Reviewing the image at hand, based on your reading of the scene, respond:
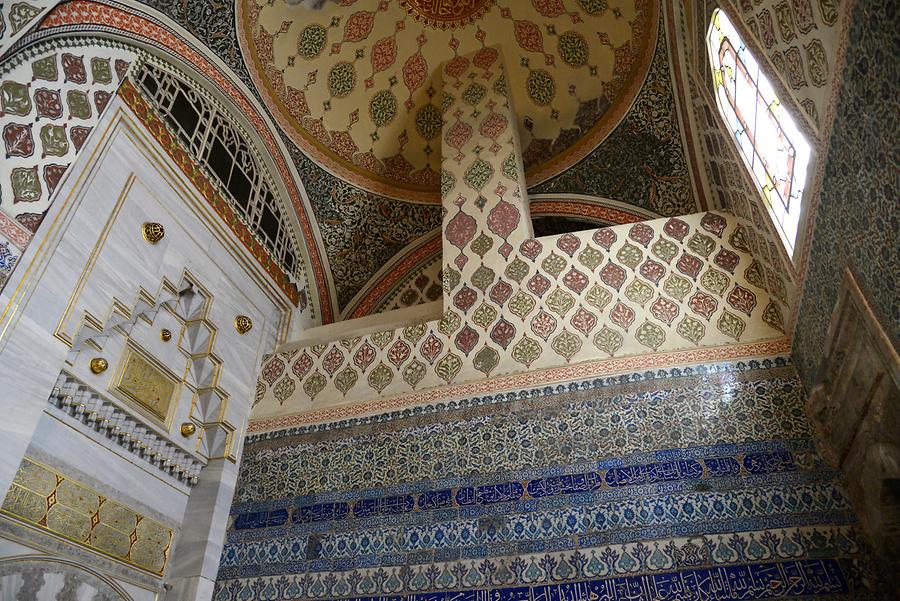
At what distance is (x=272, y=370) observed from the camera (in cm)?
405

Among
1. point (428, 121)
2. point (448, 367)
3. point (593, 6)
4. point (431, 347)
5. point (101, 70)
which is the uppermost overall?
point (593, 6)

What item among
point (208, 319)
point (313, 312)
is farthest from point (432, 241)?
point (208, 319)

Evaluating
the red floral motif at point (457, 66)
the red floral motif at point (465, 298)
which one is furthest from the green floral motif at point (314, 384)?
the red floral motif at point (457, 66)

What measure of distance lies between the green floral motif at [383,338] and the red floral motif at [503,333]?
683mm

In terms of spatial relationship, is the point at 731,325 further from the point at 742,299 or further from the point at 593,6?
the point at 593,6

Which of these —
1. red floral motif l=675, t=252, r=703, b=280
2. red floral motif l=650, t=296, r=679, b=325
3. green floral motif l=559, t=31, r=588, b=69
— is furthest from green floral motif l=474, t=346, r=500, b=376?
green floral motif l=559, t=31, r=588, b=69

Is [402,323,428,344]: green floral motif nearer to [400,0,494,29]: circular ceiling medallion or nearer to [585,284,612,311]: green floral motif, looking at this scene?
[585,284,612,311]: green floral motif

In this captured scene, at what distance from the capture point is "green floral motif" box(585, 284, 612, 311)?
3504 millimetres

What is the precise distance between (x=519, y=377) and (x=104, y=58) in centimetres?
273

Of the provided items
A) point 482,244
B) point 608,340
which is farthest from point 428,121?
point 608,340

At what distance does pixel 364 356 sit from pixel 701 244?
6.99 feet

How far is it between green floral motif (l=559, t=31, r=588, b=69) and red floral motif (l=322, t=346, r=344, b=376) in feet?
9.49

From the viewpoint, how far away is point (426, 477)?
3186 millimetres

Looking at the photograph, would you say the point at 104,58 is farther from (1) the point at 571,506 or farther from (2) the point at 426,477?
(1) the point at 571,506
